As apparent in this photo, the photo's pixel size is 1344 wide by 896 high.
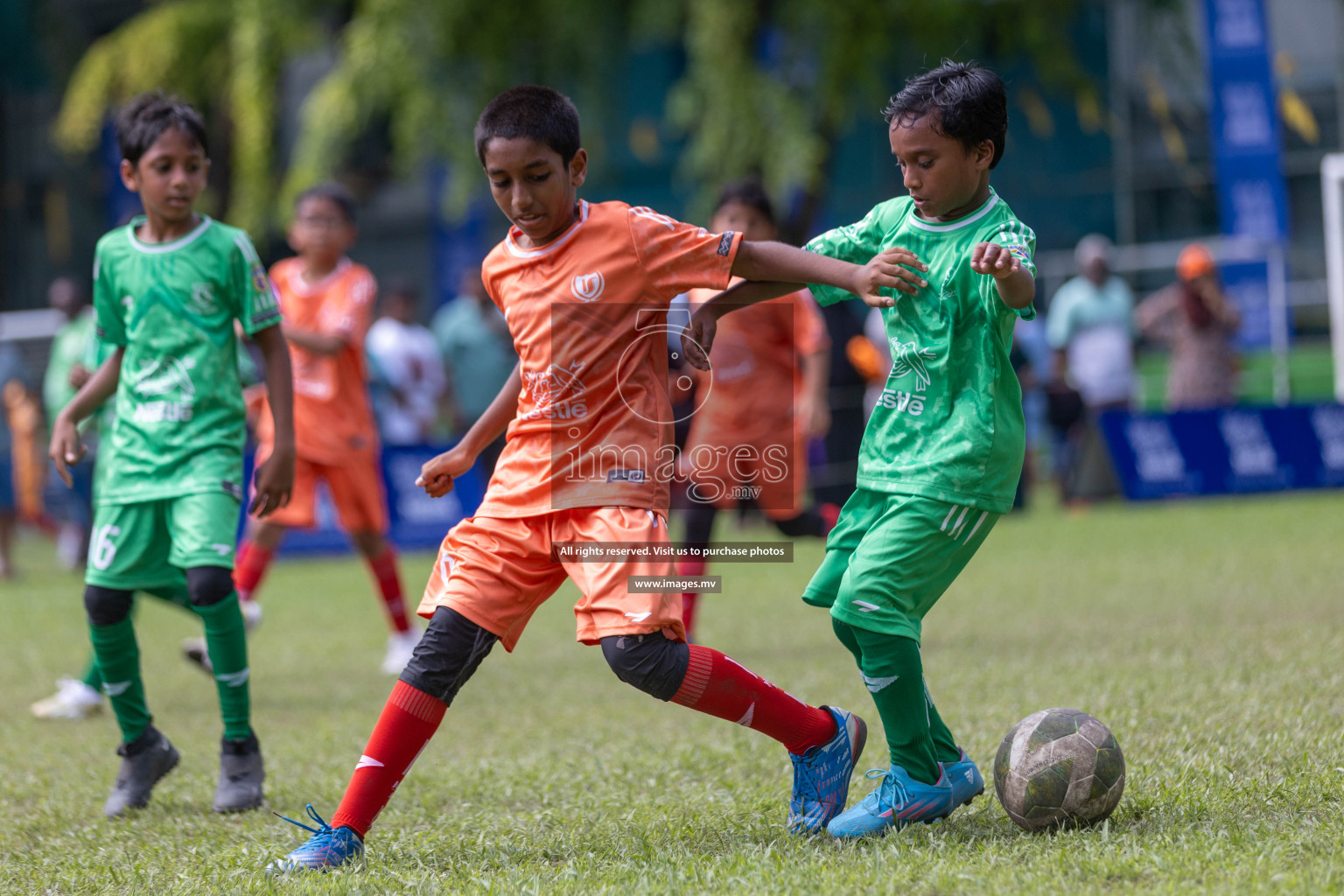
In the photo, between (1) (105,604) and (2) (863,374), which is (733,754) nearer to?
(1) (105,604)

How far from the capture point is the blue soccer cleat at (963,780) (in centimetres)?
362

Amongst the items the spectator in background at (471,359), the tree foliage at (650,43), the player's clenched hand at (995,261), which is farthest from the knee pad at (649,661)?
the tree foliage at (650,43)

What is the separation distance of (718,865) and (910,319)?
135cm

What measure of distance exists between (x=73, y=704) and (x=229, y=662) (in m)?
2.13

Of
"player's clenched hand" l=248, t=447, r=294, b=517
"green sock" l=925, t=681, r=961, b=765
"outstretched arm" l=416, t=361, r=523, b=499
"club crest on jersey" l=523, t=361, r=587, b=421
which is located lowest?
"green sock" l=925, t=681, r=961, b=765

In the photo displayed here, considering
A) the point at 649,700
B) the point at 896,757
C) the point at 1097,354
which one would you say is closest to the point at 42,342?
the point at 1097,354

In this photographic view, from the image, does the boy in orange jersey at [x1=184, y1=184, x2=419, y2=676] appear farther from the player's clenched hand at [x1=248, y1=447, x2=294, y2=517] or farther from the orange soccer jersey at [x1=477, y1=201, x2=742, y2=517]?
the orange soccer jersey at [x1=477, y1=201, x2=742, y2=517]

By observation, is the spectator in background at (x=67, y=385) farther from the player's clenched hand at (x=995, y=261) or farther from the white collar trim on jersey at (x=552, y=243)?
the player's clenched hand at (x=995, y=261)

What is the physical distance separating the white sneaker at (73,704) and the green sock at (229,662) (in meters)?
2.01

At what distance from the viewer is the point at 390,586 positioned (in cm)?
701

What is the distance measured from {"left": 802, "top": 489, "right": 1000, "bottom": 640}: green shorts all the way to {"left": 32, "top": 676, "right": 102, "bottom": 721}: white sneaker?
3883 millimetres

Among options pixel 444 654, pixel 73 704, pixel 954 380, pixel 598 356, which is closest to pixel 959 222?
pixel 954 380

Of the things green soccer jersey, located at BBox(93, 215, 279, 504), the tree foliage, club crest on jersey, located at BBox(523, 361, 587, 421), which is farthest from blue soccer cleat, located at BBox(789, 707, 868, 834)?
the tree foliage

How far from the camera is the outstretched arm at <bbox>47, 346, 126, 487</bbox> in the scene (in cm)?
449
